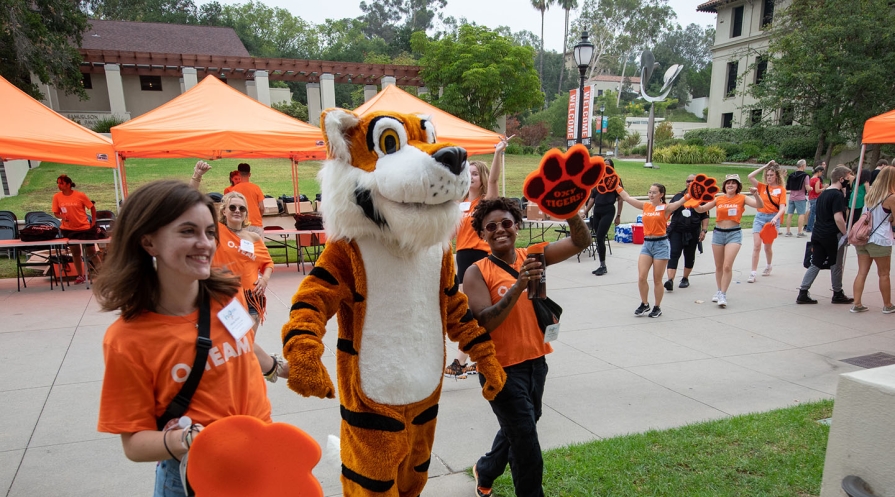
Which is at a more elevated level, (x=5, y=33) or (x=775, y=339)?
(x=5, y=33)

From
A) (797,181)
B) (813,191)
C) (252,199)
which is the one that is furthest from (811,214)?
(252,199)

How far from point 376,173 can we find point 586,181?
117 cm

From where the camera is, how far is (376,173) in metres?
1.94

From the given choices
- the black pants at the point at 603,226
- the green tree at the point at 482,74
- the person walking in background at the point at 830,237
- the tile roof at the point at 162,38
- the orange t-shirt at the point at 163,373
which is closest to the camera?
the orange t-shirt at the point at 163,373

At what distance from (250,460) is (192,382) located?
1.10 ft

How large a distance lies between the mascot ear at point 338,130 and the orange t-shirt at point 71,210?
8.16m

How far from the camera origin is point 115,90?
31438 millimetres

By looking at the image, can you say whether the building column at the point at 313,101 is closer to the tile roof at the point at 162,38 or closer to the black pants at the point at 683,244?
the tile roof at the point at 162,38

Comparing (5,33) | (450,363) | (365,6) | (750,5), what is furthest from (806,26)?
(365,6)

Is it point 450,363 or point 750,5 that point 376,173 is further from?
point 750,5

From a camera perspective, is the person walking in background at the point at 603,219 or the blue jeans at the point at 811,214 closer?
the person walking in background at the point at 603,219

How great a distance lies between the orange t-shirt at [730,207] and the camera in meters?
7.02

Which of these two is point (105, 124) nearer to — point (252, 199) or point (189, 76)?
point (189, 76)

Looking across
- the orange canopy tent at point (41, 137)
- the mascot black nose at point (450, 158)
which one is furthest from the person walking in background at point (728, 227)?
the orange canopy tent at point (41, 137)
